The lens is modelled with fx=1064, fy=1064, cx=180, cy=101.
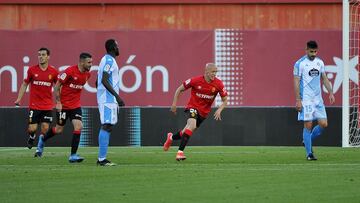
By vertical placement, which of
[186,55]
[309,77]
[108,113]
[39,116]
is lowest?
[39,116]

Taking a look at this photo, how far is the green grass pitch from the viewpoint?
40.0 ft

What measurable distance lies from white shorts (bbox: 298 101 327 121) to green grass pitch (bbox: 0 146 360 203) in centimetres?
74

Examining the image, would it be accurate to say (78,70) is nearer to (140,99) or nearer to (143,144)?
(143,144)

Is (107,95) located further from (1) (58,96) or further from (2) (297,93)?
(2) (297,93)

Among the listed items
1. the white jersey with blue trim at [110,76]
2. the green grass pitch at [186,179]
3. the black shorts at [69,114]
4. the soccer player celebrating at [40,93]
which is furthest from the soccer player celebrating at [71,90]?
the white jersey with blue trim at [110,76]

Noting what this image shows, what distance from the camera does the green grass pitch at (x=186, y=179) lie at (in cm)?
1218

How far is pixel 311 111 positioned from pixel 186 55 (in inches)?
466

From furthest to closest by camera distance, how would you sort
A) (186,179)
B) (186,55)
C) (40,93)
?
(186,55) < (40,93) < (186,179)

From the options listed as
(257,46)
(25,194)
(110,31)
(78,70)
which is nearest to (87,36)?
(110,31)

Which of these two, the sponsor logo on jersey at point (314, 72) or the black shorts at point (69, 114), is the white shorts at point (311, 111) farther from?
the black shorts at point (69, 114)

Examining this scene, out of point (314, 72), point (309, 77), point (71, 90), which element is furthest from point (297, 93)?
point (71, 90)

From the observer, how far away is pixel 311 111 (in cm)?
1845

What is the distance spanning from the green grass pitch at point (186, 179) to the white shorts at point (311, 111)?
0.74 metres

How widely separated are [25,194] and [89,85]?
56.1ft
